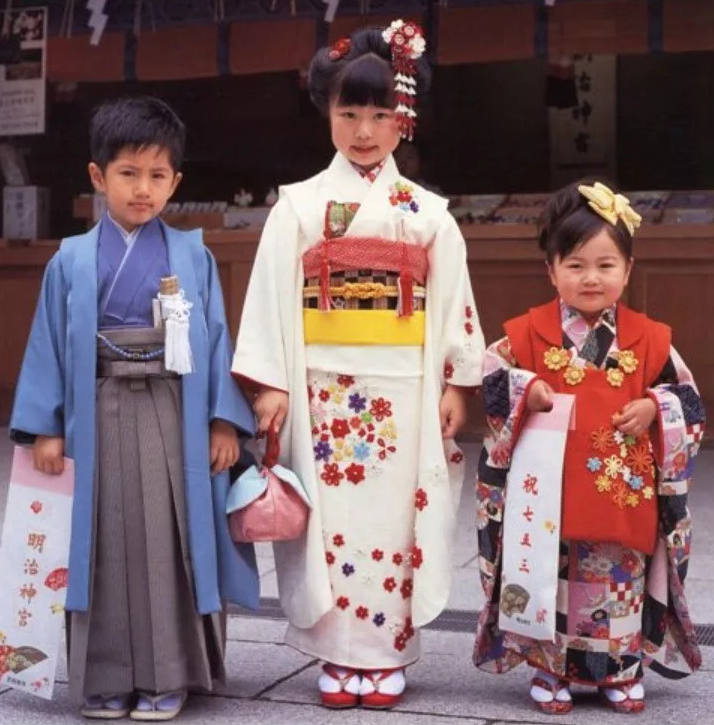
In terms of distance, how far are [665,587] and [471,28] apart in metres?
5.77

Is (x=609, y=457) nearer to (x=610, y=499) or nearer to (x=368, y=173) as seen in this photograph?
(x=610, y=499)

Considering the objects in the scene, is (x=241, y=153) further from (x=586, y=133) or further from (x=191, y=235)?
(x=191, y=235)

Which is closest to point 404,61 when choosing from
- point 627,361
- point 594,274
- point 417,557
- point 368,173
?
point 368,173

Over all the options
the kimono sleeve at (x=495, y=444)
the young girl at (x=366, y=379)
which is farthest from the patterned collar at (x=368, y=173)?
the kimono sleeve at (x=495, y=444)

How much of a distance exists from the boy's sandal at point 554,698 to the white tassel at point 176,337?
123 cm

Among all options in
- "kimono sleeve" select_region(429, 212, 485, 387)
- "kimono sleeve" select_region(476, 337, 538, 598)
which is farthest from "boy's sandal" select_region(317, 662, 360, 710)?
"kimono sleeve" select_region(429, 212, 485, 387)

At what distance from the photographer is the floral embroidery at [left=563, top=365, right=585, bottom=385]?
3.90m

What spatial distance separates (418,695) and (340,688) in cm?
23

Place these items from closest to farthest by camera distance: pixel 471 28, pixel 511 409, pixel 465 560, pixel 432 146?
1. pixel 511 409
2. pixel 465 560
3. pixel 471 28
4. pixel 432 146

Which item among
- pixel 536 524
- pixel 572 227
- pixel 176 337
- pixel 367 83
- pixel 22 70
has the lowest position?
pixel 536 524

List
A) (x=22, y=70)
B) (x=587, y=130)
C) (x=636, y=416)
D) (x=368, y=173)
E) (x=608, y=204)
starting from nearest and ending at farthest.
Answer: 1. (x=636, y=416)
2. (x=608, y=204)
3. (x=368, y=173)
4. (x=22, y=70)
5. (x=587, y=130)

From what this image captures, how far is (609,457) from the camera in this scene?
3875 millimetres

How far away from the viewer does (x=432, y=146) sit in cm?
1065

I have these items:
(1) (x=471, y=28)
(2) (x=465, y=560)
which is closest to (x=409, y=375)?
(2) (x=465, y=560)
